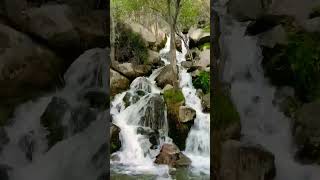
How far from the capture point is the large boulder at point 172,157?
9650mm

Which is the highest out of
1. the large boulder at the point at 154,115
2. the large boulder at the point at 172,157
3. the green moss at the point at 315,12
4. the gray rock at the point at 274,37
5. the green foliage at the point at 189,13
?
the green foliage at the point at 189,13

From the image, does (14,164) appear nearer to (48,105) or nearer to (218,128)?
(48,105)

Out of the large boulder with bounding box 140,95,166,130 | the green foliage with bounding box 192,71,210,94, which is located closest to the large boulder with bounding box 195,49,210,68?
the green foliage with bounding box 192,71,210,94

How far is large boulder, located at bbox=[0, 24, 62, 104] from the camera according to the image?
9.09 feet

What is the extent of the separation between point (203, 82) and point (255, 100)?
985 cm

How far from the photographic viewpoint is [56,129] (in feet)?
9.54

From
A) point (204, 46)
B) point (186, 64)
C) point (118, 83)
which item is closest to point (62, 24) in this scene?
point (118, 83)

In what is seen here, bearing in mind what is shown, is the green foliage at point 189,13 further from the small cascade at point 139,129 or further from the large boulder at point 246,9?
the large boulder at point 246,9

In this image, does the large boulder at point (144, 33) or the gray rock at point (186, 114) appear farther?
the large boulder at point (144, 33)

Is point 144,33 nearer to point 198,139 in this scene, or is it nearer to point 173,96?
point 173,96

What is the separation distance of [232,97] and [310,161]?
0.67 metres

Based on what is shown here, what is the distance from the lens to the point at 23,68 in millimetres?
2816

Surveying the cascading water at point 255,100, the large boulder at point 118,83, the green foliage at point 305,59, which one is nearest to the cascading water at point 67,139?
the cascading water at point 255,100

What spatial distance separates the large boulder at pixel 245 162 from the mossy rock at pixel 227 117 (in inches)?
2.5
